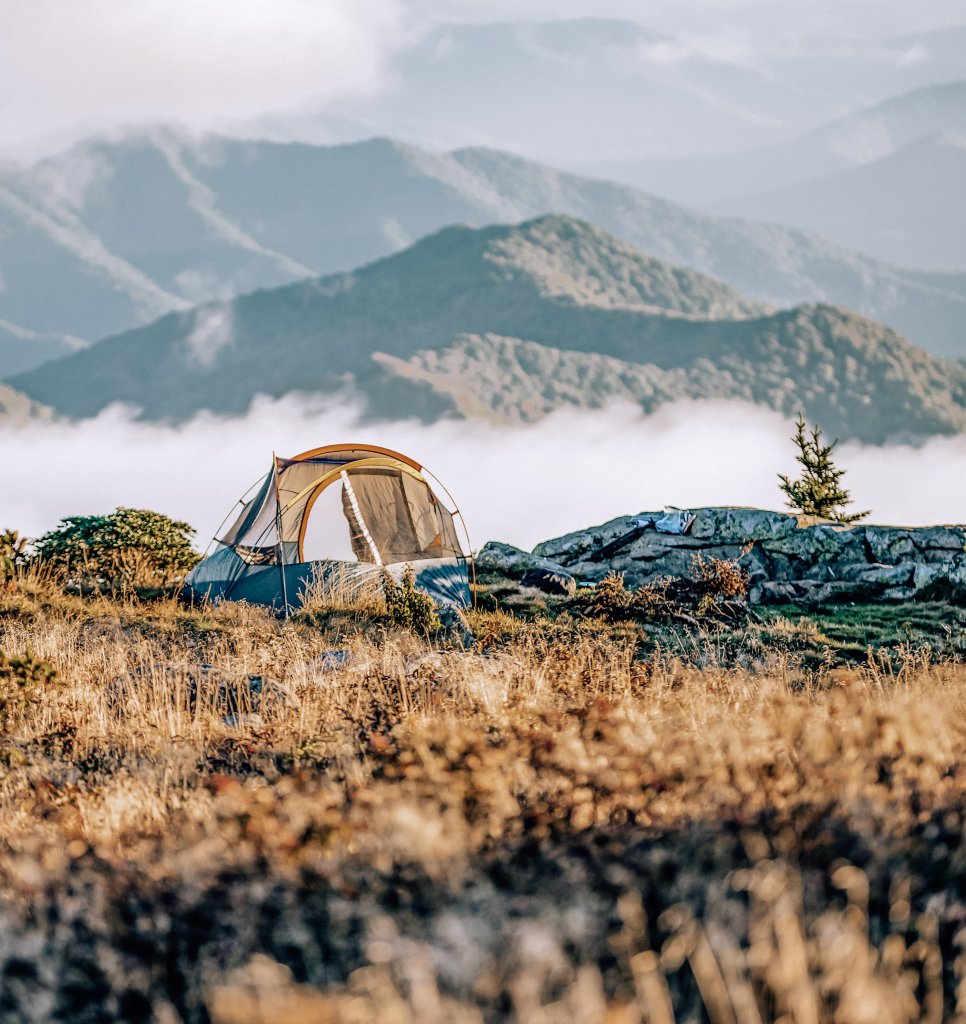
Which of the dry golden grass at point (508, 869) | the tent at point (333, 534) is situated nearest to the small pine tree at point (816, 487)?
the tent at point (333, 534)

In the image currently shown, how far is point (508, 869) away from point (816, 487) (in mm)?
20046

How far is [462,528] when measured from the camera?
806 inches

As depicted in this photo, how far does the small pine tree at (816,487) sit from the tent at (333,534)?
26.4ft

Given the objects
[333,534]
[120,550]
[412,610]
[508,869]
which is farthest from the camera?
[333,534]

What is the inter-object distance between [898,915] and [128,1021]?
3090mm

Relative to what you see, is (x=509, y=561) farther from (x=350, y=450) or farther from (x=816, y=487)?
(x=816, y=487)

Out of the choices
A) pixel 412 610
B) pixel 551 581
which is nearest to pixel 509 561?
pixel 551 581

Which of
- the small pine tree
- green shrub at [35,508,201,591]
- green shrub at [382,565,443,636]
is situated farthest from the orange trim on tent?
the small pine tree

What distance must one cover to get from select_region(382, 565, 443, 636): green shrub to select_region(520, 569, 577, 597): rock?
13.0 ft

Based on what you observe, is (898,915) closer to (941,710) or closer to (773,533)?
(941,710)

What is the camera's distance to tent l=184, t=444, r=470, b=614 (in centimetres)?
1745

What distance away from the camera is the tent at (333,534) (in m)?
17.5

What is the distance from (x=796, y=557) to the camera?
19.8 meters

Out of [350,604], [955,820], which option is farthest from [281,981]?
[350,604]
